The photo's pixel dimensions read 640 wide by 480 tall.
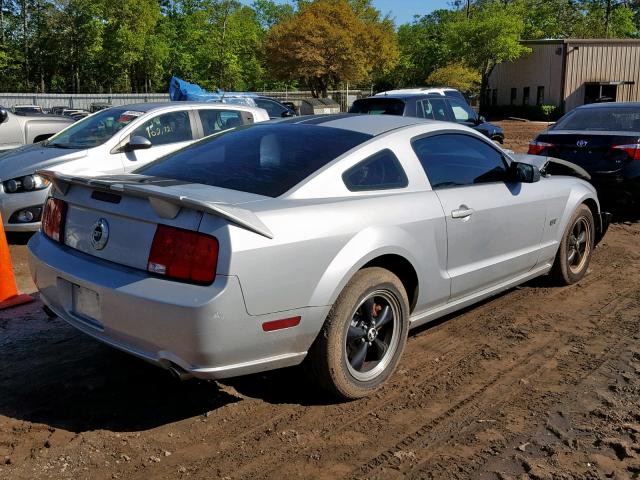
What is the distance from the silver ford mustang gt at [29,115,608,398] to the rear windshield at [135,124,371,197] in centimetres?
1

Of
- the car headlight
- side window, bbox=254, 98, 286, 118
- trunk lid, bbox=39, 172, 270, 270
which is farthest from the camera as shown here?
side window, bbox=254, 98, 286, 118

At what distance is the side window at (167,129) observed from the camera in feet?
26.5

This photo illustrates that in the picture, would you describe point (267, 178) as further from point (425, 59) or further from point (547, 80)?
point (425, 59)

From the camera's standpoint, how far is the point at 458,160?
15.4ft

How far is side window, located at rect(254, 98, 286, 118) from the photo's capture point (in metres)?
16.0

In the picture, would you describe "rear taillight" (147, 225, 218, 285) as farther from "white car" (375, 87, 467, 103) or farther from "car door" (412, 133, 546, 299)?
"white car" (375, 87, 467, 103)

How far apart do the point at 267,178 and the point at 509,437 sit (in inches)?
73.2

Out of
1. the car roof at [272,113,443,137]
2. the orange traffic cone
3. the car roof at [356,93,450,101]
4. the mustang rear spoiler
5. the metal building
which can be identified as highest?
the metal building

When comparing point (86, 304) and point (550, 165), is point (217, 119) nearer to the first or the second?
point (550, 165)

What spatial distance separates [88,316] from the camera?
11.3 ft

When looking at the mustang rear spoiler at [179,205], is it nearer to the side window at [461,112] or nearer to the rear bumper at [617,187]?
the rear bumper at [617,187]

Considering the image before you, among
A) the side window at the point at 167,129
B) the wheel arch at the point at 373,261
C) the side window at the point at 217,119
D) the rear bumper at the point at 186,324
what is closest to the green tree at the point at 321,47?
the side window at the point at 217,119

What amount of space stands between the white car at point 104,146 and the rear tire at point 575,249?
4.53 m

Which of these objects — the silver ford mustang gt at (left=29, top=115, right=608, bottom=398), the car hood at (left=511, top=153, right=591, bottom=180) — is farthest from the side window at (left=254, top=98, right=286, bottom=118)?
the silver ford mustang gt at (left=29, top=115, right=608, bottom=398)
